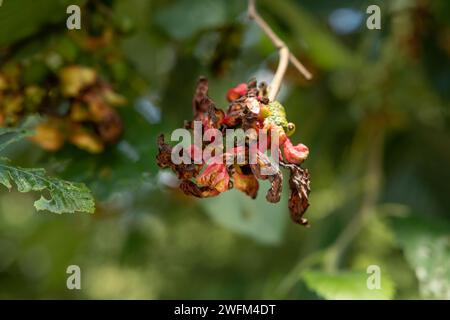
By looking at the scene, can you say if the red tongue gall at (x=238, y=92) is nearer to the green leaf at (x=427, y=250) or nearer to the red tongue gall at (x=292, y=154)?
the red tongue gall at (x=292, y=154)

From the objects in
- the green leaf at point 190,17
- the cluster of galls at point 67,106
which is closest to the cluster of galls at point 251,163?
the cluster of galls at point 67,106

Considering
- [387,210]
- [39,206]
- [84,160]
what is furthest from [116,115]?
[387,210]

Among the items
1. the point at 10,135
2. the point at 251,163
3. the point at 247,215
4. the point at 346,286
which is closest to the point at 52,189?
the point at 10,135

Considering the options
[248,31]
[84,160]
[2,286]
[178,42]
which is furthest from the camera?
[2,286]

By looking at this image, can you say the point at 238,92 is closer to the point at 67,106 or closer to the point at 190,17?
the point at 67,106

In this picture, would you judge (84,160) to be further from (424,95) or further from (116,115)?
(424,95)

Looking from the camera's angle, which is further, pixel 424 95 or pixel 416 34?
pixel 424 95
